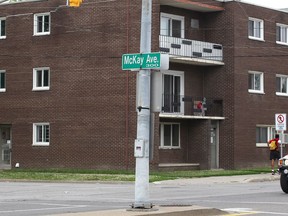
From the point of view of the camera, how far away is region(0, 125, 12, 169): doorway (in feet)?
133

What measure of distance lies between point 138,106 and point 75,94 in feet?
75.7

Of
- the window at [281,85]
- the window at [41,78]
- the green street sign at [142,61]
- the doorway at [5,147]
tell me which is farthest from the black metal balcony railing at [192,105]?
the green street sign at [142,61]

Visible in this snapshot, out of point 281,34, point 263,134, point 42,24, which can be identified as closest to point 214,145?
point 263,134

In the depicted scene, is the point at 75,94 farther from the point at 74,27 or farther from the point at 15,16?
the point at 15,16

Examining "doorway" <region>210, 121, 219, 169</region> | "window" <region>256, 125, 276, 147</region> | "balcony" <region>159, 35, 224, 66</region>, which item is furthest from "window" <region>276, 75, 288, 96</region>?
"doorway" <region>210, 121, 219, 169</region>

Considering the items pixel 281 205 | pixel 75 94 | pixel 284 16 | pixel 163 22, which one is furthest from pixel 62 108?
pixel 281 205

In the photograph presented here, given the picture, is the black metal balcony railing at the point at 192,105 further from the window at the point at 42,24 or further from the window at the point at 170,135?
the window at the point at 42,24

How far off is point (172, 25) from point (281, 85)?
9058mm

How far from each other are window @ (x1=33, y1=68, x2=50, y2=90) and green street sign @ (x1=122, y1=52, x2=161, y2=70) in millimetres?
24141

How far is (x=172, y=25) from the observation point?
38.3 meters

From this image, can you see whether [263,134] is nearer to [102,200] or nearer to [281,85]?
[281,85]

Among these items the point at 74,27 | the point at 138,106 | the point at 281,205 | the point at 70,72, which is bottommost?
the point at 281,205

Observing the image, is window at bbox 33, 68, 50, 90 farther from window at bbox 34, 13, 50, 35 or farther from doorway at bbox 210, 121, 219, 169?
doorway at bbox 210, 121, 219, 169

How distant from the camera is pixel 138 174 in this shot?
45.7 ft
